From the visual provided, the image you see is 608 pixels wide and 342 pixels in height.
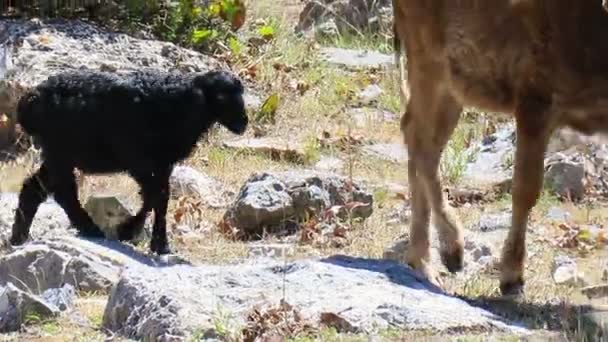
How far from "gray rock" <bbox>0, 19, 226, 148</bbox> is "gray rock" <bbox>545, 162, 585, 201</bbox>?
3.20 meters

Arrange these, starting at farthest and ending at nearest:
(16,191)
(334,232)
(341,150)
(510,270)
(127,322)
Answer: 1. (341,150)
2. (16,191)
3. (334,232)
4. (510,270)
5. (127,322)

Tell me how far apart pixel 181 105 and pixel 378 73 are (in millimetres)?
5812

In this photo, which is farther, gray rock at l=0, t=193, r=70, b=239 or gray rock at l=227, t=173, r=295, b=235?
gray rock at l=227, t=173, r=295, b=235

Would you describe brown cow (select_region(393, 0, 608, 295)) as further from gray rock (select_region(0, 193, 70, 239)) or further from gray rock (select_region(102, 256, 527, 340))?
gray rock (select_region(0, 193, 70, 239))

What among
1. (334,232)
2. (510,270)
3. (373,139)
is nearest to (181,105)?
(334,232)

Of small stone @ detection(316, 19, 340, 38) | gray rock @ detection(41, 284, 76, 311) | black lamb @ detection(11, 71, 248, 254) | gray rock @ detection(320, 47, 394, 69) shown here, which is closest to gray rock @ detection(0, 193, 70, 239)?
black lamb @ detection(11, 71, 248, 254)

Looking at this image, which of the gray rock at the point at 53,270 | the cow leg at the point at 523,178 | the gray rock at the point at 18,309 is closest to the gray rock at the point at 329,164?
the cow leg at the point at 523,178

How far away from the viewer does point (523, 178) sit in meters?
7.83

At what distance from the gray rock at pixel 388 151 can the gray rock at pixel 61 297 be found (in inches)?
189

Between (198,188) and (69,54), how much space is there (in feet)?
7.48

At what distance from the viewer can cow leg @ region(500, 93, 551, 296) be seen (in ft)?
25.2

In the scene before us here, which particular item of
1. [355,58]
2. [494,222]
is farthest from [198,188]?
[355,58]

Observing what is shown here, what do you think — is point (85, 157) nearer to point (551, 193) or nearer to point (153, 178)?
point (153, 178)

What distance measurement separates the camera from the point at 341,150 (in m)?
11.9
